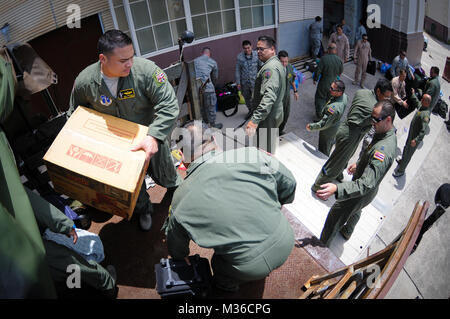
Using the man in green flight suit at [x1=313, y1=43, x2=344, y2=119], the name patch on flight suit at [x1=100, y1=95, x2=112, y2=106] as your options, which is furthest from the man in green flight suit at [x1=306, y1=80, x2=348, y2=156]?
the name patch on flight suit at [x1=100, y1=95, x2=112, y2=106]

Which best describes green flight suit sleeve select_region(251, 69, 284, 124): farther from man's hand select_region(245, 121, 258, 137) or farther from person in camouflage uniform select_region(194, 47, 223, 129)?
person in camouflage uniform select_region(194, 47, 223, 129)

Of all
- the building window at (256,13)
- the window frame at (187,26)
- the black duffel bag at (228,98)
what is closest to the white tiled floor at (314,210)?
the black duffel bag at (228,98)

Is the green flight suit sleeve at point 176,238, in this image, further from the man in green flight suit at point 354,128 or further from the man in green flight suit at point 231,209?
the man in green flight suit at point 354,128

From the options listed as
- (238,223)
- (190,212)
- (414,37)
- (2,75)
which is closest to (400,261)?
(238,223)

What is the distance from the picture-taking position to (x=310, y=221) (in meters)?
4.27

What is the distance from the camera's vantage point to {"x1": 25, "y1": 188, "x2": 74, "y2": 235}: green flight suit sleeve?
2105 mm

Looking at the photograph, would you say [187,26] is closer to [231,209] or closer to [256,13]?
[256,13]

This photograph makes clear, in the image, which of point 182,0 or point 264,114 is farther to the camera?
point 182,0

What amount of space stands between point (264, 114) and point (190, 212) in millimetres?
2590

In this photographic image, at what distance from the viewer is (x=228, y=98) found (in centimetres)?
725

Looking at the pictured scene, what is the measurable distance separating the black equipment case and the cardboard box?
0.57m

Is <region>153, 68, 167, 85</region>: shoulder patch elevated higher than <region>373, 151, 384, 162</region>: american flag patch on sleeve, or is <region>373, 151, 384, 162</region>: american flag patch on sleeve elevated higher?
<region>153, 68, 167, 85</region>: shoulder patch
